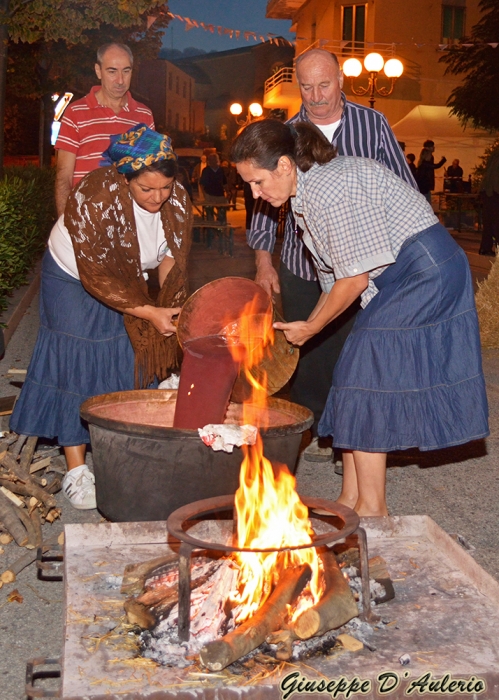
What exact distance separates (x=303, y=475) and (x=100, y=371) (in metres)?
1.49

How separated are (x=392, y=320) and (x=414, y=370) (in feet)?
0.80

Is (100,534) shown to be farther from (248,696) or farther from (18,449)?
(18,449)

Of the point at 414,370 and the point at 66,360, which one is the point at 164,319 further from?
the point at 414,370

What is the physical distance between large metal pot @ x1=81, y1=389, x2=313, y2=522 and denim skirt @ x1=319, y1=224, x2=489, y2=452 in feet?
Result: 0.92

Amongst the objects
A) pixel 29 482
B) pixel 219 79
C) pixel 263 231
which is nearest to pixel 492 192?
pixel 263 231

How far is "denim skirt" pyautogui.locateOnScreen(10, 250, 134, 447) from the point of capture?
474 cm

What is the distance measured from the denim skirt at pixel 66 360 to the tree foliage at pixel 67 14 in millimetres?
9567

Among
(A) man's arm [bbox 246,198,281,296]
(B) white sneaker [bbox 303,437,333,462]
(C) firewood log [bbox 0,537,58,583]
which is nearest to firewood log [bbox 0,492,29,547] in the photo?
(C) firewood log [bbox 0,537,58,583]

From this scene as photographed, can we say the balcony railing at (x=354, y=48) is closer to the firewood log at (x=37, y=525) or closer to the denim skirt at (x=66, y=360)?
the denim skirt at (x=66, y=360)

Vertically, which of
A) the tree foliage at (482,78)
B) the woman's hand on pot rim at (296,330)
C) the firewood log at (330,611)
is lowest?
the firewood log at (330,611)

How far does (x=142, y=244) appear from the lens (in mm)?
4613

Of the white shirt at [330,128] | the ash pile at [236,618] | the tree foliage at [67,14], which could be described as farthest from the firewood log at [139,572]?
the tree foliage at [67,14]

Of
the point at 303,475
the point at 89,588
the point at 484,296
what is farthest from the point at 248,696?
the point at 484,296

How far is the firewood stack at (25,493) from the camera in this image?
436cm
